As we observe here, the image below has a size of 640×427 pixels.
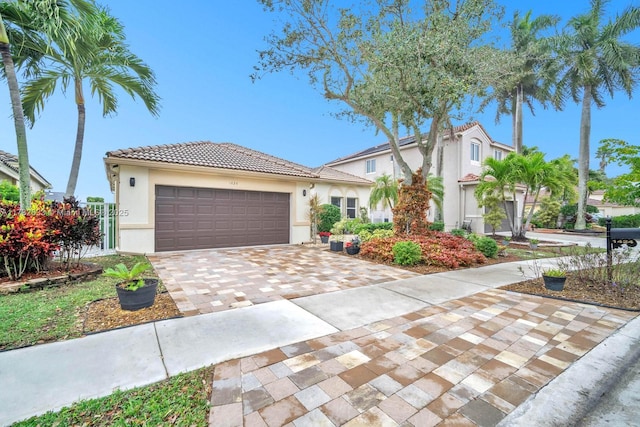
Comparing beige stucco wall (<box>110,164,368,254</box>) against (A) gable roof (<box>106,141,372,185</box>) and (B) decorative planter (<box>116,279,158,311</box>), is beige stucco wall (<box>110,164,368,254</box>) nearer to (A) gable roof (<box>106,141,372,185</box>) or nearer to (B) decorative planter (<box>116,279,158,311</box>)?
(A) gable roof (<box>106,141,372,185</box>)

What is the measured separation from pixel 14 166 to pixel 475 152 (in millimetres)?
26031

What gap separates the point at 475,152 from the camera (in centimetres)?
2000

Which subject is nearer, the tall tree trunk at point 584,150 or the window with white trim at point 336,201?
the window with white trim at point 336,201

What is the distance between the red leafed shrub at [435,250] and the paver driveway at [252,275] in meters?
0.58

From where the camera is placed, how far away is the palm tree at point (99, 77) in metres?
8.84

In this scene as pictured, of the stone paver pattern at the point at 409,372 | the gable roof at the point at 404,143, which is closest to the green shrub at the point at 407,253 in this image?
the stone paver pattern at the point at 409,372

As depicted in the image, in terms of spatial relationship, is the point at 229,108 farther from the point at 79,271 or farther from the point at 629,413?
the point at 629,413

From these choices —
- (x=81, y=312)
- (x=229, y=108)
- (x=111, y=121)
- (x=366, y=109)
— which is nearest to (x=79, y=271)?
(x=81, y=312)

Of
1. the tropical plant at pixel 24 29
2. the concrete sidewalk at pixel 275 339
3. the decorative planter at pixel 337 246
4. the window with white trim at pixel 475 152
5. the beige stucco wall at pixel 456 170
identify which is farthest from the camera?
the window with white trim at pixel 475 152

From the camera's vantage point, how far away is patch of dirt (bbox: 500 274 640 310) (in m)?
4.85

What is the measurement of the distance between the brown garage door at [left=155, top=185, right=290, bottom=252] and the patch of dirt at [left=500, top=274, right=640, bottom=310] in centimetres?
870

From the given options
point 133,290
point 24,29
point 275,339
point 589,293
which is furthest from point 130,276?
point 589,293

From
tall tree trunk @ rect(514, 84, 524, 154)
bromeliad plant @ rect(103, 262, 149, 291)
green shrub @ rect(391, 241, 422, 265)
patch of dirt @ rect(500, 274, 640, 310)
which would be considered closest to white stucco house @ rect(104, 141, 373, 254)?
green shrub @ rect(391, 241, 422, 265)

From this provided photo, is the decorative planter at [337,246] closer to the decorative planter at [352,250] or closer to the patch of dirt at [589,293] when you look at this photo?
the decorative planter at [352,250]
